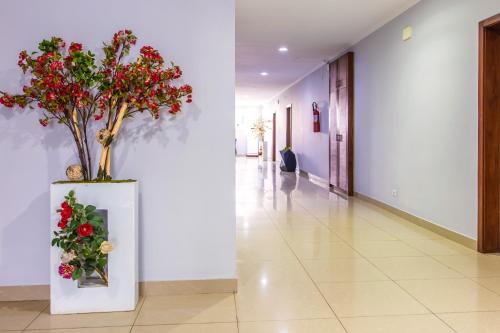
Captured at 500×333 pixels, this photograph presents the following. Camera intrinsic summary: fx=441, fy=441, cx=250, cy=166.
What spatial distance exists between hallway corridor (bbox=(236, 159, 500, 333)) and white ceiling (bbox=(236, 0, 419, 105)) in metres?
2.81

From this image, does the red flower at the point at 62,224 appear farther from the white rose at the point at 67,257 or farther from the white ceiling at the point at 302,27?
the white ceiling at the point at 302,27

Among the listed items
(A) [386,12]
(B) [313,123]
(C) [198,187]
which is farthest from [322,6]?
(B) [313,123]

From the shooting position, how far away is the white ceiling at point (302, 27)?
5.78 meters

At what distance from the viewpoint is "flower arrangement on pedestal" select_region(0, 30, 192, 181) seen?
2.67 meters

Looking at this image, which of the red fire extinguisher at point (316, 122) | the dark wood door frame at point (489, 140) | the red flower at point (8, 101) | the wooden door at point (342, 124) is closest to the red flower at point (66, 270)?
the red flower at point (8, 101)

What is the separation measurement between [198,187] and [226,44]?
103 cm

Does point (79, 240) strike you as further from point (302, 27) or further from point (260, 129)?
point (260, 129)

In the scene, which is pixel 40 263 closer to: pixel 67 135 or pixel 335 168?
pixel 67 135

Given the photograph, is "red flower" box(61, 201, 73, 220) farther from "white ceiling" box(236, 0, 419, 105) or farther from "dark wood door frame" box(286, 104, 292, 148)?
"dark wood door frame" box(286, 104, 292, 148)

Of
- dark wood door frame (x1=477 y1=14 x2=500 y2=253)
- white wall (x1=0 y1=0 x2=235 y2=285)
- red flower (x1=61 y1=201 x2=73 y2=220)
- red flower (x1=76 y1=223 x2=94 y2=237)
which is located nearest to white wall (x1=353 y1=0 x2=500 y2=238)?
dark wood door frame (x1=477 y1=14 x2=500 y2=253)

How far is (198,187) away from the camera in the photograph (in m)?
3.14

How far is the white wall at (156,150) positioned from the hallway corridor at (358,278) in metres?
0.57

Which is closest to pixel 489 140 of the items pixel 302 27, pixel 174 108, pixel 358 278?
pixel 358 278

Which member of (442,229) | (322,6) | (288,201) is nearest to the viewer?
(442,229)
